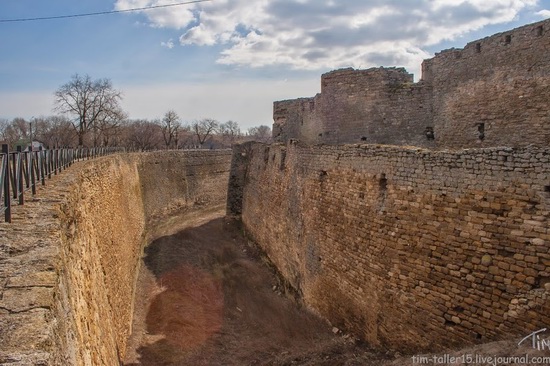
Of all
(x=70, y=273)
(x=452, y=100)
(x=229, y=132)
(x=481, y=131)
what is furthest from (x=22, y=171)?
(x=229, y=132)

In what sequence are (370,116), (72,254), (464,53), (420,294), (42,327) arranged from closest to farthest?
(42,327) → (72,254) → (420,294) → (464,53) → (370,116)

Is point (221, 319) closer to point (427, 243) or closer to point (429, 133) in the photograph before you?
point (427, 243)

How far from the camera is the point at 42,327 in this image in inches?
116

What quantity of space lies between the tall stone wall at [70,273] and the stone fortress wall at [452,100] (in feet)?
28.2

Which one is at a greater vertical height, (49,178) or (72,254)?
(49,178)

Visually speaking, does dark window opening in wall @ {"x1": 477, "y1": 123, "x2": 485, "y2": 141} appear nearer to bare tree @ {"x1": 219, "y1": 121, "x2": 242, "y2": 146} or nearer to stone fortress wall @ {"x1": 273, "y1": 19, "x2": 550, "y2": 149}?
stone fortress wall @ {"x1": 273, "y1": 19, "x2": 550, "y2": 149}

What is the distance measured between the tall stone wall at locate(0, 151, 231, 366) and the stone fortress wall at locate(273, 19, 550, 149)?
8588 mm

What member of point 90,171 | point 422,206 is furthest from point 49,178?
point 422,206

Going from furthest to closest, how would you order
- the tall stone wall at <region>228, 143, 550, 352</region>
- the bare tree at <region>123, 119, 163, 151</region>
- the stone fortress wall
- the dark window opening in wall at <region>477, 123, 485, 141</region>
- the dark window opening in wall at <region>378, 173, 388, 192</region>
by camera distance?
1. the bare tree at <region>123, 119, 163, 151</region>
2. the dark window opening in wall at <region>477, 123, 485, 141</region>
3. the stone fortress wall
4. the dark window opening in wall at <region>378, 173, 388, 192</region>
5. the tall stone wall at <region>228, 143, 550, 352</region>

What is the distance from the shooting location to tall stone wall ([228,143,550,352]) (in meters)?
6.56

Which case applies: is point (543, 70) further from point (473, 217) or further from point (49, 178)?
point (49, 178)

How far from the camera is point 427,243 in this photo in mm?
8234

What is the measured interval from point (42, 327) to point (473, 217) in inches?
258

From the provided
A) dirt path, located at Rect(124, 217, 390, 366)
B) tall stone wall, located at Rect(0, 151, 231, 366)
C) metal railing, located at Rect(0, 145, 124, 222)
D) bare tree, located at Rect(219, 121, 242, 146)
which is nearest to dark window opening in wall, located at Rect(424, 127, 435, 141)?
dirt path, located at Rect(124, 217, 390, 366)
